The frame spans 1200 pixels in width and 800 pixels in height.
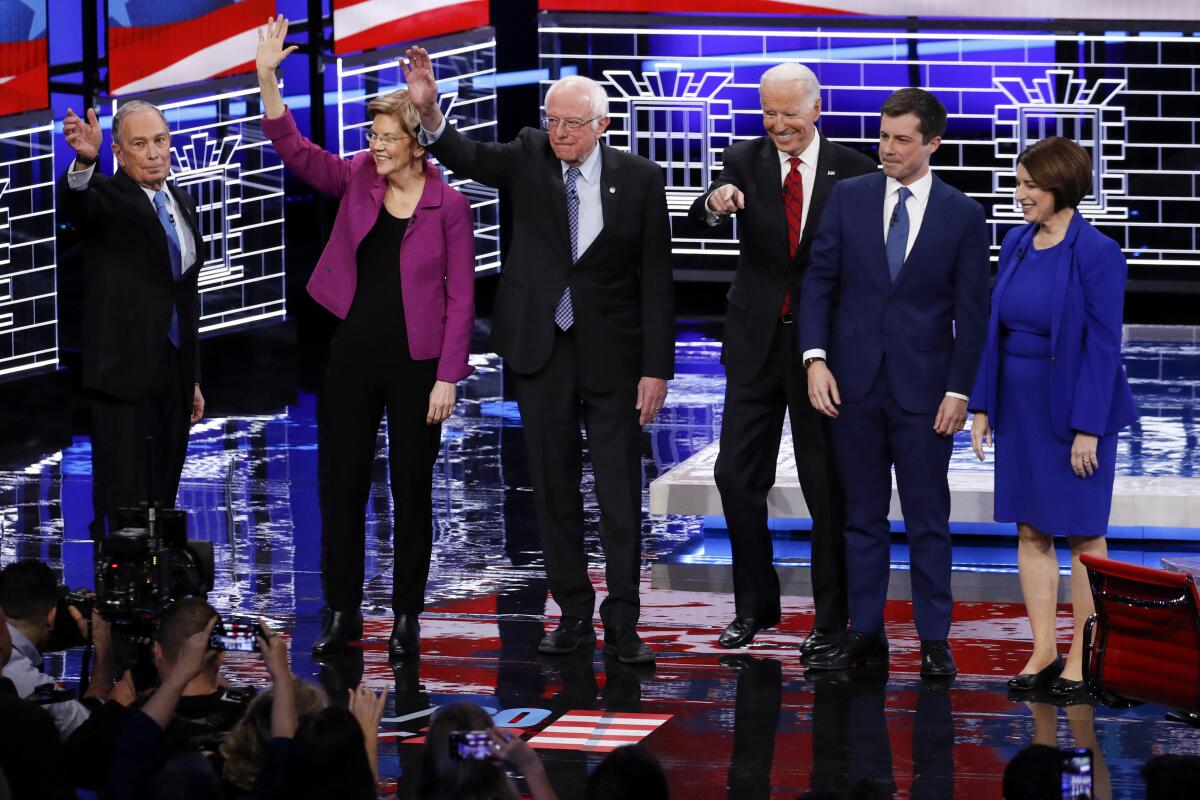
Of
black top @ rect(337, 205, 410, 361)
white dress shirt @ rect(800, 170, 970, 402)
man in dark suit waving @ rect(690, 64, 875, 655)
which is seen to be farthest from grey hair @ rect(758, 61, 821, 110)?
black top @ rect(337, 205, 410, 361)

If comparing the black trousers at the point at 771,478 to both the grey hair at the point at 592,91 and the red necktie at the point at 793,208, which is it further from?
the grey hair at the point at 592,91

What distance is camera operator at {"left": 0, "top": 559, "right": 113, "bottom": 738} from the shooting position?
3.38 meters

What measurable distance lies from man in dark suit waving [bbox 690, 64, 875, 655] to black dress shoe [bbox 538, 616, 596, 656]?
350 mm

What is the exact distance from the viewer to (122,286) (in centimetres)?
512

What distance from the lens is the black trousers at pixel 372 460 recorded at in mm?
4902

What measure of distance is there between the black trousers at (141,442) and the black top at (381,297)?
1.96 ft

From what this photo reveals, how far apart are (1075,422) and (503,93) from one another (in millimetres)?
7972

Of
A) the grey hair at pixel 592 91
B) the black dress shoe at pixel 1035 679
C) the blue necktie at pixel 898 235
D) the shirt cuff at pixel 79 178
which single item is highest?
the grey hair at pixel 592 91

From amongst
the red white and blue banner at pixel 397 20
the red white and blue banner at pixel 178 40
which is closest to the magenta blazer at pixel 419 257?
the red white and blue banner at pixel 178 40

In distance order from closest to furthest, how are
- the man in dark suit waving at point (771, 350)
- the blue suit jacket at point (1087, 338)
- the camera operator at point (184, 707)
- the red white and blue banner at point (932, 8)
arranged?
the camera operator at point (184, 707) → the blue suit jacket at point (1087, 338) → the man in dark suit waving at point (771, 350) → the red white and blue banner at point (932, 8)

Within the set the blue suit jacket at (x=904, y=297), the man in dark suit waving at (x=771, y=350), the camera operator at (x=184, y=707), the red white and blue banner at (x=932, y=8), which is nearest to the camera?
the camera operator at (x=184, y=707)

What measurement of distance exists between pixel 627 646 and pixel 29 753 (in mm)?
2104

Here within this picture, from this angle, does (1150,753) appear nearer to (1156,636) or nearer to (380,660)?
(1156,636)

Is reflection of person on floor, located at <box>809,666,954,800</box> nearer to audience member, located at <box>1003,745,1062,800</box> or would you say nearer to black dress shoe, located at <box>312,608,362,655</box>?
audience member, located at <box>1003,745,1062,800</box>
